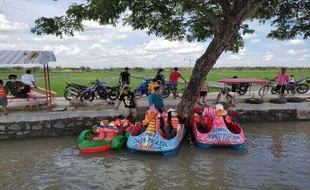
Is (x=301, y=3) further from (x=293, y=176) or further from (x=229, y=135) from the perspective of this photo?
(x=293, y=176)

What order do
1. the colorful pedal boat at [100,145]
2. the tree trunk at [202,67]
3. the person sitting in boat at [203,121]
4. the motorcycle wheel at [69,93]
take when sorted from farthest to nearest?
the motorcycle wheel at [69,93] → the tree trunk at [202,67] → the person sitting in boat at [203,121] → the colorful pedal boat at [100,145]

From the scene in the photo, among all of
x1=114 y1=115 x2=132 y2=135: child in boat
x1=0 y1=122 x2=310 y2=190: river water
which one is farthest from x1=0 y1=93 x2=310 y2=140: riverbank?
x1=114 y1=115 x2=132 y2=135: child in boat

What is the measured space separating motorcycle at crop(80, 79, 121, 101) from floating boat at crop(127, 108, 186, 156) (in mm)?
6402

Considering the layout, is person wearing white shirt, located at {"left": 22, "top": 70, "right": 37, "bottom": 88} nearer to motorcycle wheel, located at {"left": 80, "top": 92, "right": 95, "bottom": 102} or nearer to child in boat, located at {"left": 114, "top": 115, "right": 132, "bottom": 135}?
motorcycle wheel, located at {"left": 80, "top": 92, "right": 95, "bottom": 102}

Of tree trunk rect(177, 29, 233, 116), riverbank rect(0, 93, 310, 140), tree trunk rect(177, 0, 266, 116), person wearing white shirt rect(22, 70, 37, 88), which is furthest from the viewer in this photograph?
person wearing white shirt rect(22, 70, 37, 88)

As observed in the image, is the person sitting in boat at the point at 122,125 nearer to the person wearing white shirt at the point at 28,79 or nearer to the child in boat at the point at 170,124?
the child in boat at the point at 170,124

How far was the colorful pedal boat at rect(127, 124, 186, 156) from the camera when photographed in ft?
29.5

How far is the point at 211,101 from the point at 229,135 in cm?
671

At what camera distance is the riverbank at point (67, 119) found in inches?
457

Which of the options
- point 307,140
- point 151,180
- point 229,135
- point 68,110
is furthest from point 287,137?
point 68,110

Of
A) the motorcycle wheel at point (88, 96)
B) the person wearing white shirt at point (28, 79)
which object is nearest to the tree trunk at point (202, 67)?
→ the motorcycle wheel at point (88, 96)

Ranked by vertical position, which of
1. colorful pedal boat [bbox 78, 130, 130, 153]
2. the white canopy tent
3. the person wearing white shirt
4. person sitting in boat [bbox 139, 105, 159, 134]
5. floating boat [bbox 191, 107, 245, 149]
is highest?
the white canopy tent

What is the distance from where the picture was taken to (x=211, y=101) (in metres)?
16.2

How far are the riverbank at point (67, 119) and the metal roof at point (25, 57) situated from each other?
2.07 meters
